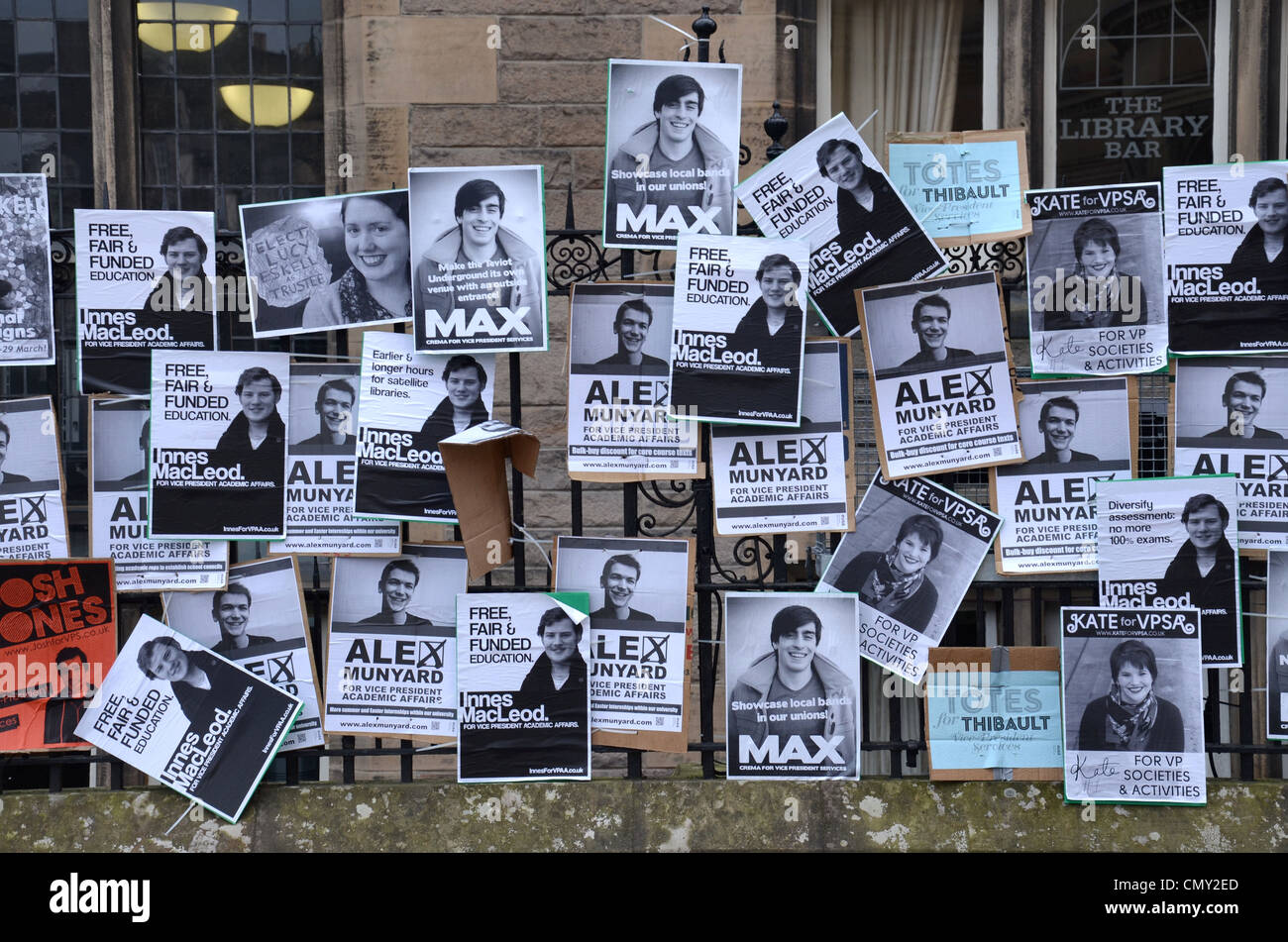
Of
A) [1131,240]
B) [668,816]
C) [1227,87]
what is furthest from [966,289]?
[1227,87]

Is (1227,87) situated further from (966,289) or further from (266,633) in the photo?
(266,633)

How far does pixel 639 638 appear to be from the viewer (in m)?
4.86

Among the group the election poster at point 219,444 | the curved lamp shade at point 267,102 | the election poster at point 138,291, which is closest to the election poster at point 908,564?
the election poster at point 219,444

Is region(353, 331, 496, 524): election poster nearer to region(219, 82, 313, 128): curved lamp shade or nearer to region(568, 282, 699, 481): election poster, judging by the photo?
region(568, 282, 699, 481): election poster

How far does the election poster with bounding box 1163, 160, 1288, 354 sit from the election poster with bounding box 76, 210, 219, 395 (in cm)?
357

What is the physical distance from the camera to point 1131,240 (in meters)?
4.81

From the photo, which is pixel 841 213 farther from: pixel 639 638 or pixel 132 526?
pixel 132 526

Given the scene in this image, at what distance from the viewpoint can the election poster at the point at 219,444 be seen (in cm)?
480

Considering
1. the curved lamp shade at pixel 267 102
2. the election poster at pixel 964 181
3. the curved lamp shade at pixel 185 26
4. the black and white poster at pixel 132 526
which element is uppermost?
the curved lamp shade at pixel 185 26

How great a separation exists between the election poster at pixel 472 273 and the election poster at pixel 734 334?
0.54 meters

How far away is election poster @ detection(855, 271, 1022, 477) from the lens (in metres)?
4.80

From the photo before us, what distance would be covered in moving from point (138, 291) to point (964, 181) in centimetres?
308

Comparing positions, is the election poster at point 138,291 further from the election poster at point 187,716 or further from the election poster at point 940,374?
the election poster at point 940,374

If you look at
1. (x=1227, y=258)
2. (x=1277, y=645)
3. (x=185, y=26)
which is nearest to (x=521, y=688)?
(x=1277, y=645)
